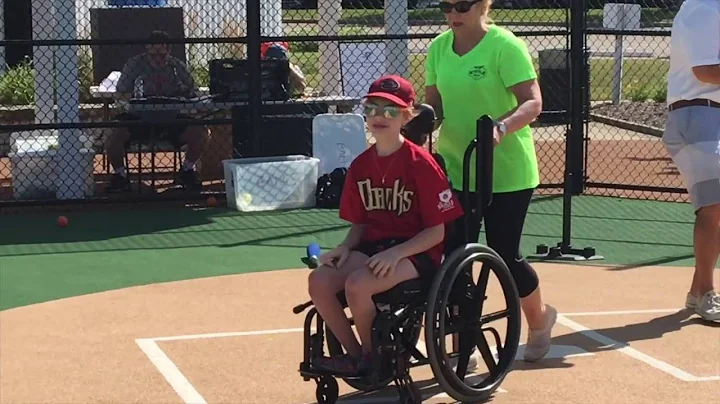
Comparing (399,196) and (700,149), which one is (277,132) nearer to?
(700,149)

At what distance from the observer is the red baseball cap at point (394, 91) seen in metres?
5.08

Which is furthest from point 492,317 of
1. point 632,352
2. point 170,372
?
point 170,372

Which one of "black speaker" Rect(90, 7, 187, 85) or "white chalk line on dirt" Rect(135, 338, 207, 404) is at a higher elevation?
"black speaker" Rect(90, 7, 187, 85)

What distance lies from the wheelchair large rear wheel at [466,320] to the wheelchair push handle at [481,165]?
0.66ft

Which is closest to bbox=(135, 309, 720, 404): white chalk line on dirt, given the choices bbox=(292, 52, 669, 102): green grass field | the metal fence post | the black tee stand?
the black tee stand

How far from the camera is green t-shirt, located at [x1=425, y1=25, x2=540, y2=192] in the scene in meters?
5.61

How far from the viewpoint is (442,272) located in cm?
495

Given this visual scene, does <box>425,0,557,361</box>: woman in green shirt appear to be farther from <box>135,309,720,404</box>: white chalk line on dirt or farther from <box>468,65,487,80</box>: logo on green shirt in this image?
<box>135,309,720,404</box>: white chalk line on dirt

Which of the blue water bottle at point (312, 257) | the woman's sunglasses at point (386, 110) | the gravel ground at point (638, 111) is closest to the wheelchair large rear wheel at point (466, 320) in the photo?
the woman's sunglasses at point (386, 110)

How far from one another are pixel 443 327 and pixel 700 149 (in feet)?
8.48

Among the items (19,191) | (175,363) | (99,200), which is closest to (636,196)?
(99,200)

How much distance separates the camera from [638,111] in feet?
54.5

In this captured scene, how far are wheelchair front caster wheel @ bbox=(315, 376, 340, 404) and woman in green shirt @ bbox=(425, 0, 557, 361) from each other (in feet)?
3.11

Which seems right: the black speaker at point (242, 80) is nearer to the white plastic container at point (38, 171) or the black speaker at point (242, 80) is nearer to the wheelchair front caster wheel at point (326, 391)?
the white plastic container at point (38, 171)
